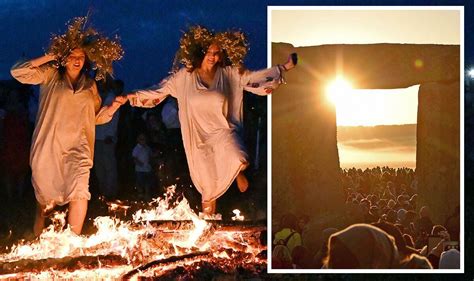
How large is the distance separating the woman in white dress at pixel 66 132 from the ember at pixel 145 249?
22 centimetres

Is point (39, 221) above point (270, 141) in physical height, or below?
below

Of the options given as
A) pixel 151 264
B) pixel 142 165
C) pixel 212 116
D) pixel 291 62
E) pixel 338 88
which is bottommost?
pixel 151 264

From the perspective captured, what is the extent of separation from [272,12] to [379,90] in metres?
1.14

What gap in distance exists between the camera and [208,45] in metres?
9.12

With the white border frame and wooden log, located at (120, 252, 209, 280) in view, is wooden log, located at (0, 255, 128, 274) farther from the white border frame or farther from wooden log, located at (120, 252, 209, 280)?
the white border frame

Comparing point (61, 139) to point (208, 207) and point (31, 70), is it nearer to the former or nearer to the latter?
point (31, 70)

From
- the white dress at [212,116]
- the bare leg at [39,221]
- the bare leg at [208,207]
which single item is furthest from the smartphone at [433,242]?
the bare leg at [39,221]

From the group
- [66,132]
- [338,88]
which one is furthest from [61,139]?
[338,88]

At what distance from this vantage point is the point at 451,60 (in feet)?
30.3

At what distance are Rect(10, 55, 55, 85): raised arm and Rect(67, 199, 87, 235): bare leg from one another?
3.55 feet

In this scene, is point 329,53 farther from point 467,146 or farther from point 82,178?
point 82,178

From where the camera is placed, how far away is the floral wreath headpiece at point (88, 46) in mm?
9038

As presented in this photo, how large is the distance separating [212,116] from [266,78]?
56 cm

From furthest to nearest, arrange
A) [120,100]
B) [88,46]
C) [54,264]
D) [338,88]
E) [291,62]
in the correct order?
[338,88] < [120,100] < [88,46] < [291,62] < [54,264]
